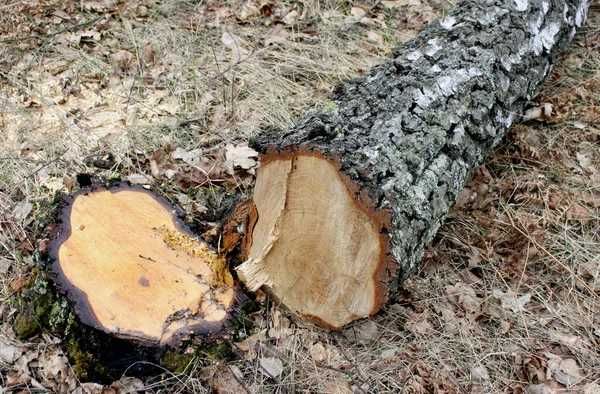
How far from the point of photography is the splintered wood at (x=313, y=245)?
2275 millimetres

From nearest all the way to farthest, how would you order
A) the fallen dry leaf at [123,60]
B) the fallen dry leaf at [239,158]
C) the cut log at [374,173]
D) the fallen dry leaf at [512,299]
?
the cut log at [374,173] < the fallen dry leaf at [512,299] < the fallen dry leaf at [239,158] < the fallen dry leaf at [123,60]

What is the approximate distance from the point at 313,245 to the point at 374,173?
1.33 ft

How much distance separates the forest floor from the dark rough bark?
446 millimetres

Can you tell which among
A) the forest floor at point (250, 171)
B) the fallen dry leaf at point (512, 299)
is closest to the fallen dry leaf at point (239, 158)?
the forest floor at point (250, 171)

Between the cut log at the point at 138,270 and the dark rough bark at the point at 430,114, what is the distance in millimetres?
626

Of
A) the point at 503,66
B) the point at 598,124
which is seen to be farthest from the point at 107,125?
the point at 598,124

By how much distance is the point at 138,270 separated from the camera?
98.8 inches

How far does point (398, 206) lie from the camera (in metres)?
2.29

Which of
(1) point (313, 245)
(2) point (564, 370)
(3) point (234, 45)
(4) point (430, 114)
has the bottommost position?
(2) point (564, 370)

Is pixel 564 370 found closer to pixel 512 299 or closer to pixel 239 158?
pixel 512 299

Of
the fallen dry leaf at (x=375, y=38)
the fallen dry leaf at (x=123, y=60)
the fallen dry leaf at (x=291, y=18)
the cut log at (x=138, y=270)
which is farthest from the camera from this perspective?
the fallen dry leaf at (x=291, y=18)

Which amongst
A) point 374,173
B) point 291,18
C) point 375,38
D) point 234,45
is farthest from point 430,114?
point 291,18

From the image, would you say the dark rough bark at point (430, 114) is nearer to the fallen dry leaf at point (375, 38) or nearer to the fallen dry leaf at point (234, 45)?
A: the fallen dry leaf at point (375, 38)

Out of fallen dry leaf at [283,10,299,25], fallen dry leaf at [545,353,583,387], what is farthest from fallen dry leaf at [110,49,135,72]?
fallen dry leaf at [545,353,583,387]
